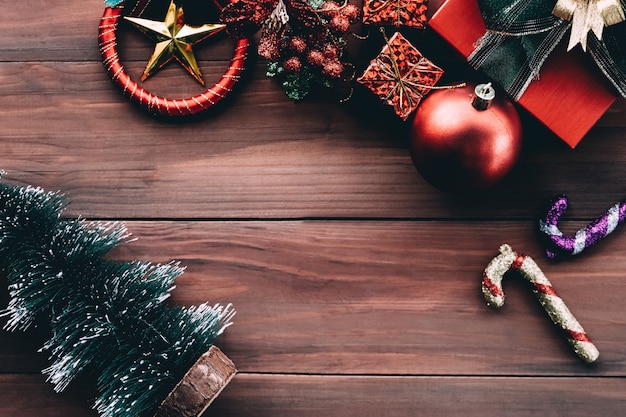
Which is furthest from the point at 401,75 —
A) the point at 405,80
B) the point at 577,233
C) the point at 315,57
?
the point at 577,233

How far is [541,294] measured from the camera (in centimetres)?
81

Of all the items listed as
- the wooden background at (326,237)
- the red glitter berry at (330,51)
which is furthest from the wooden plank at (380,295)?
the red glitter berry at (330,51)

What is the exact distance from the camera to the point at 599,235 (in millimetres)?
819

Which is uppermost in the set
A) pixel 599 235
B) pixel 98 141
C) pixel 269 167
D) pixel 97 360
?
pixel 599 235

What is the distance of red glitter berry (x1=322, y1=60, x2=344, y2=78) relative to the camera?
771mm

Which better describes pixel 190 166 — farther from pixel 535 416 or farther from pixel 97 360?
pixel 535 416

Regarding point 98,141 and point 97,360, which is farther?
point 98,141

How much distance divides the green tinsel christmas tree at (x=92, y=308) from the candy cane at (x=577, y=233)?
49 cm

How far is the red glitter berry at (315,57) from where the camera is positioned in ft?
2.50

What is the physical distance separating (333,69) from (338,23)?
0.19 ft

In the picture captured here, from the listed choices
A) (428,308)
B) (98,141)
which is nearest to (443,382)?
(428,308)

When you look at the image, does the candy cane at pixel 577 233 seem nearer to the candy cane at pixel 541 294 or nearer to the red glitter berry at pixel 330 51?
the candy cane at pixel 541 294

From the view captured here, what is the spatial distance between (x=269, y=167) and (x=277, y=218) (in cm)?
7

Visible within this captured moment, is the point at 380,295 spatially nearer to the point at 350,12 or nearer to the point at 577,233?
the point at 577,233
